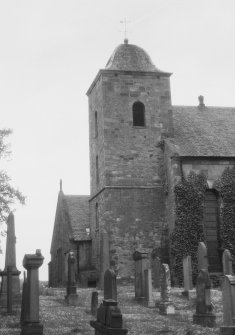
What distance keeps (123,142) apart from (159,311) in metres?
13.7

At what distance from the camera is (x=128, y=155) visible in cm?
3030

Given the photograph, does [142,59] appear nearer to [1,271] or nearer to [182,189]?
[182,189]

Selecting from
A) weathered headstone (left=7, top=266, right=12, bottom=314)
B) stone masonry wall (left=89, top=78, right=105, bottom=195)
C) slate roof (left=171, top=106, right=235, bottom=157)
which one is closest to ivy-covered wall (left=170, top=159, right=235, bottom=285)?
slate roof (left=171, top=106, right=235, bottom=157)

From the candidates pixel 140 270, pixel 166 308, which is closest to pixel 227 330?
pixel 166 308

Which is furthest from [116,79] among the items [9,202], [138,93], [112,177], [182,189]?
[9,202]

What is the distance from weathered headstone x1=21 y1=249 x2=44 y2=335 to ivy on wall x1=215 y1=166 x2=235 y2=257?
1727 centimetres

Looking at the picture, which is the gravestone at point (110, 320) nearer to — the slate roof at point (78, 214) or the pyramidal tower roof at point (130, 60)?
the slate roof at point (78, 214)

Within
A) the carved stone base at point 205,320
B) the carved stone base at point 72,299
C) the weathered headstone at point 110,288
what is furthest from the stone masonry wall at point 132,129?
the weathered headstone at point 110,288

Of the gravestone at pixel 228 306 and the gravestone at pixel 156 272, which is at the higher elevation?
the gravestone at pixel 156 272

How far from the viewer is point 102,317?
11.1 meters

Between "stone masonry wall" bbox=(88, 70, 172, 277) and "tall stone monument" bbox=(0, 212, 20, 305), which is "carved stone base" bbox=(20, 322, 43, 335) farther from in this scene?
"stone masonry wall" bbox=(88, 70, 172, 277)

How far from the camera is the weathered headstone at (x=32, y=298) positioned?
12.3m

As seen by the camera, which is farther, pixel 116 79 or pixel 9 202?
pixel 9 202

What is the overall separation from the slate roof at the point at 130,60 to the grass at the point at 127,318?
14.8m
